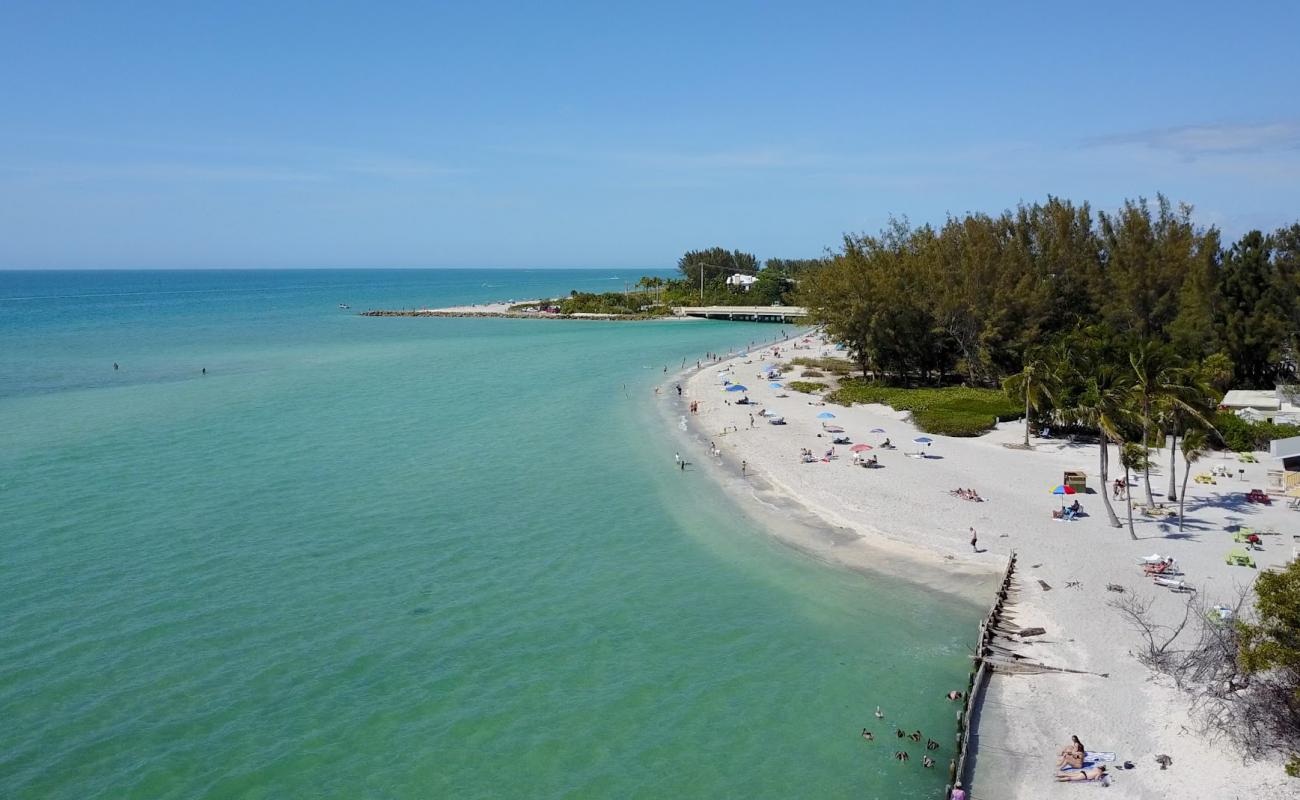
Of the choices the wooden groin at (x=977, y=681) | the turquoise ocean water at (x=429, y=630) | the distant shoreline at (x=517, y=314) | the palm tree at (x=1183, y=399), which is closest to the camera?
the wooden groin at (x=977, y=681)

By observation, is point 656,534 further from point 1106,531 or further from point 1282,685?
point 1282,685

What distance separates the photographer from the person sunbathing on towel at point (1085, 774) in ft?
60.7

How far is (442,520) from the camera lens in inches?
1496

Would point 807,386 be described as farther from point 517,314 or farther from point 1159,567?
point 517,314

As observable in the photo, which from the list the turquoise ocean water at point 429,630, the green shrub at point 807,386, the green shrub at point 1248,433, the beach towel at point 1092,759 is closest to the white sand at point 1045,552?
the beach towel at point 1092,759

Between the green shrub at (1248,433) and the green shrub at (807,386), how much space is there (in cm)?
3249

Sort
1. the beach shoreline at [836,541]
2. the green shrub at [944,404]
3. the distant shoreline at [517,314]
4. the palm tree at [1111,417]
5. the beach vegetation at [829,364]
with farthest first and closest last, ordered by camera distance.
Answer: the distant shoreline at [517,314]
the beach vegetation at [829,364]
the green shrub at [944,404]
the palm tree at [1111,417]
the beach shoreline at [836,541]

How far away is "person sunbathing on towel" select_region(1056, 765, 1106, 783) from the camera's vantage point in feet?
60.7

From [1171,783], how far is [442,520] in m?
29.0

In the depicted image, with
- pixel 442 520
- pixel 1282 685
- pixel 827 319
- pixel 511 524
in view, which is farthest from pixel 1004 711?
pixel 827 319

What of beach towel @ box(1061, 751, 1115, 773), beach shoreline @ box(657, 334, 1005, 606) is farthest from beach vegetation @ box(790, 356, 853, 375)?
beach towel @ box(1061, 751, 1115, 773)

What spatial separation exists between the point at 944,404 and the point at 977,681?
4047cm

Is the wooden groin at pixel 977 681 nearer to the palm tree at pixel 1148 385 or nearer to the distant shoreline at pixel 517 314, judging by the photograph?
the palm tree at pixel 1148 385

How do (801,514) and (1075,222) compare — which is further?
(1075,222)
